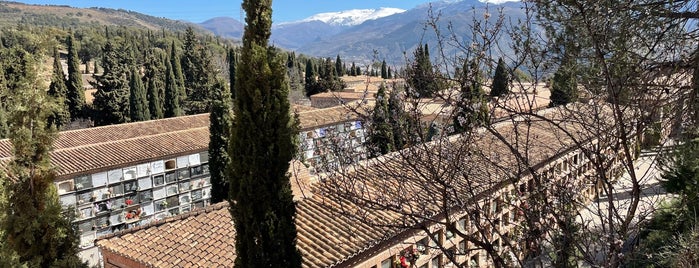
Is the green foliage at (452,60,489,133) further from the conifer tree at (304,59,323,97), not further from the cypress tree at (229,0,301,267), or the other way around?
the conifer tree at (304,59,323,97)

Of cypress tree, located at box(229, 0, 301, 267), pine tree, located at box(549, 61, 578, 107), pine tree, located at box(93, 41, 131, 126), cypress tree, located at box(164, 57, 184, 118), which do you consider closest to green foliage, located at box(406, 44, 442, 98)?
pine tree, located at box(549, 61, 578, 107)

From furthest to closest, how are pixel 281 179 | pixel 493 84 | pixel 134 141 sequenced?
pixel 134 141, pixel 281 179, pixel 493 84

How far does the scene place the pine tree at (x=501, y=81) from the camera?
4406 millimetres

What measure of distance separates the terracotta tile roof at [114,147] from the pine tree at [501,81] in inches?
479

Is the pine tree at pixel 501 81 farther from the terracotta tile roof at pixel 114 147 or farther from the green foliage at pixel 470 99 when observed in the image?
the terracotta tile roof at pixel 114 147

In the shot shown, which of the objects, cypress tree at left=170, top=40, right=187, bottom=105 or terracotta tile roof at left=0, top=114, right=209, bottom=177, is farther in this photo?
cypress tree at left=170, top=40, right=187, bottom=105

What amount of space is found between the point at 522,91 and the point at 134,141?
16.2 m

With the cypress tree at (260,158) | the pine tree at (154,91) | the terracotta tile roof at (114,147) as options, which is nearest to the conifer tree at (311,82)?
the pine tree at (154,91)

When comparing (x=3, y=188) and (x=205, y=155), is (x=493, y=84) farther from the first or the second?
(x=205, y=155)

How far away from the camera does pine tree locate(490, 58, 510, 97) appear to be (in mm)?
4406

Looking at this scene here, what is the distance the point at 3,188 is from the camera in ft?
27.7

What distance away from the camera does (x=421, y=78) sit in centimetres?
444

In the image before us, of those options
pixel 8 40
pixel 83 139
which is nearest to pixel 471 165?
pixel 83 139

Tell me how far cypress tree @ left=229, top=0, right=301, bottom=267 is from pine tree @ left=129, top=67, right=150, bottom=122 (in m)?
27.1
